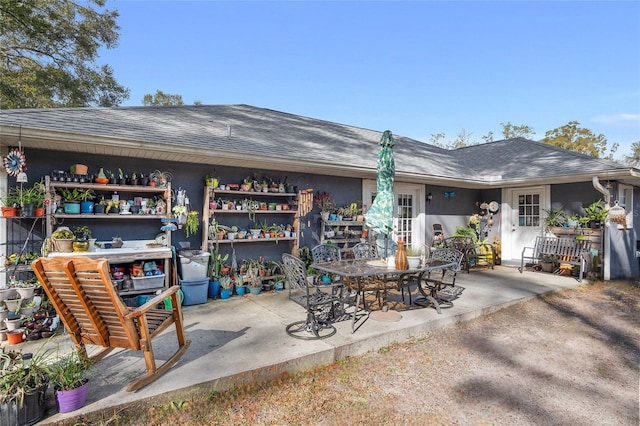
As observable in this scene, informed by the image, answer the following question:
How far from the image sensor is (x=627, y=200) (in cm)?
815

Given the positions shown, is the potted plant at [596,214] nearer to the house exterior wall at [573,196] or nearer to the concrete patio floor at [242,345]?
the house exterior wall at [573,196]

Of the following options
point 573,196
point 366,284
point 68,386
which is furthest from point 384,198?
point 573,196

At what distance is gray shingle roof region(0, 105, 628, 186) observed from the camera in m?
4.26

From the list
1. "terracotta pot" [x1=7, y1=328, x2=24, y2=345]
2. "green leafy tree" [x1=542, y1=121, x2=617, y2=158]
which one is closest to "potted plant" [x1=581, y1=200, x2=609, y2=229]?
"terracotta pot" [x1=7, y1=328, x2=24, y2=345]

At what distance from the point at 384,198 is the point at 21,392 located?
4.55 m

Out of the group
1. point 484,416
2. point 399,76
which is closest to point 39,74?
point 399,76

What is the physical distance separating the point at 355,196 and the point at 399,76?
6.60 metres

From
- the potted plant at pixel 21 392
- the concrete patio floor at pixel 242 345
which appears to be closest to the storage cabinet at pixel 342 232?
the concrete patio floor at pixel 242 345

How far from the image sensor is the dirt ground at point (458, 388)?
244 centimetres

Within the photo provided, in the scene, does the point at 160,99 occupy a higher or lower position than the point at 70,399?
higher

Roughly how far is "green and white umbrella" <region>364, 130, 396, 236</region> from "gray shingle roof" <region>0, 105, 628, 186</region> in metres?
1.10

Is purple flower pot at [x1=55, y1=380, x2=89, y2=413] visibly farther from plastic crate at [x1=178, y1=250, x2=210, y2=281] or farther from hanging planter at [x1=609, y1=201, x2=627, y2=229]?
hanging planter at [x1=609, y1=201, x2=627, y2=229]

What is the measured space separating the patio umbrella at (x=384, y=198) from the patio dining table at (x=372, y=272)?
23.1 inches

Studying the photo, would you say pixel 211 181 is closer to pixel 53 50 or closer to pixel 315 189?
pixel 315 189
